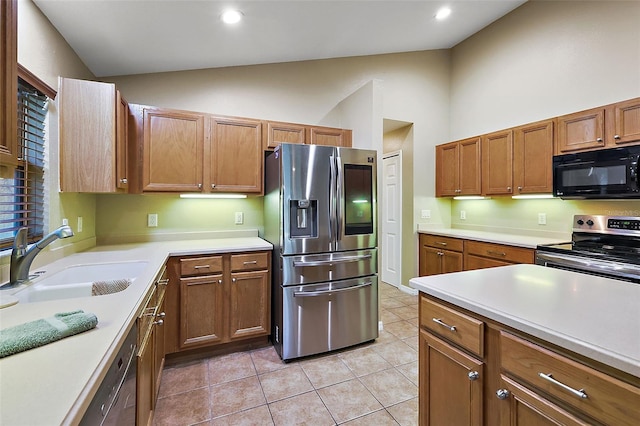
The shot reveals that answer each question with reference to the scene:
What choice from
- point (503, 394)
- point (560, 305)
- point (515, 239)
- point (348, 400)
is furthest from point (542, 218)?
point (503, 394)

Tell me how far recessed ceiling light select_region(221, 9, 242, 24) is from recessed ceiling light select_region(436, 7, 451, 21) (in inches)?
84.8

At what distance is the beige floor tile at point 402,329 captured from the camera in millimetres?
2899

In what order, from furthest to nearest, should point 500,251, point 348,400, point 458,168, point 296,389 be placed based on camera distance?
point 458,168 → point 500,251 → point 296,389 → point 348,400

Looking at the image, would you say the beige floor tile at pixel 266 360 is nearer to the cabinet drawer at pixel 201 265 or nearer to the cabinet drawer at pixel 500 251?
the cabinet drawer at pixel 201 265

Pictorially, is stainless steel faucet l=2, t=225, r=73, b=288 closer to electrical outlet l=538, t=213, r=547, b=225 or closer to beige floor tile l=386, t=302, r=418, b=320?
beige floor tile l=386, t=302, r=418, b=320

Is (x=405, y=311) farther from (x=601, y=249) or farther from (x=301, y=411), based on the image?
(x=301, y=411)

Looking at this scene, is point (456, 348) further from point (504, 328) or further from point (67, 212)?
point (67, 212)

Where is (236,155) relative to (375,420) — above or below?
above

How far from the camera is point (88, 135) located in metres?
2.01

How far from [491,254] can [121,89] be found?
3.99 metres

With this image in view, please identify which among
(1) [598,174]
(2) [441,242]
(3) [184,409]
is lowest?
(3) [184,409]

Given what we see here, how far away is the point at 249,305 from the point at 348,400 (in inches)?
43.6

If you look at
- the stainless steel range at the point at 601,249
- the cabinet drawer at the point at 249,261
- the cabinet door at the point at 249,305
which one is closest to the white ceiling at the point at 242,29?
the cabinet drawer at the point at 249,261

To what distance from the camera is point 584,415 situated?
0.76m
